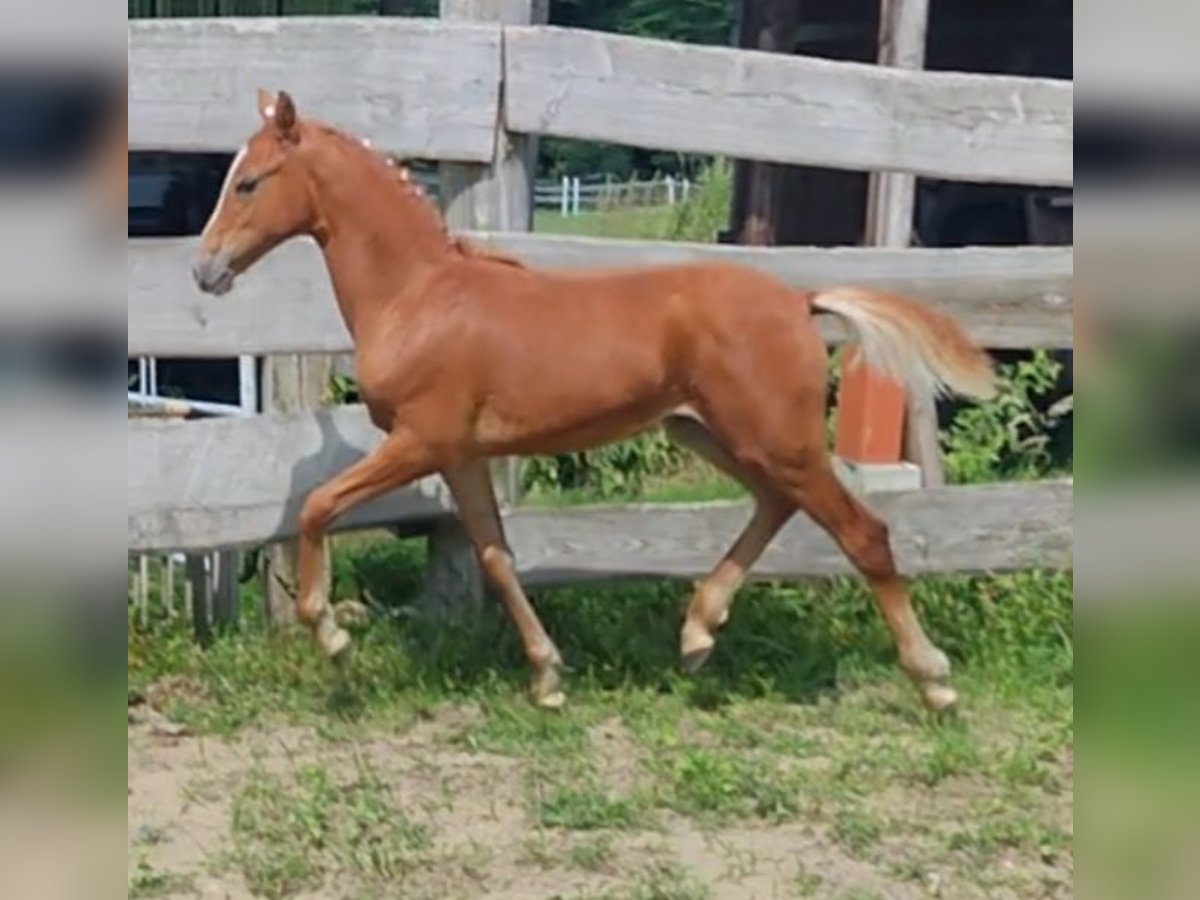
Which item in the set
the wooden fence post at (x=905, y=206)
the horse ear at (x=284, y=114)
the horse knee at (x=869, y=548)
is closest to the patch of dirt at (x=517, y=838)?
the horse knee at (x=869, y=548)

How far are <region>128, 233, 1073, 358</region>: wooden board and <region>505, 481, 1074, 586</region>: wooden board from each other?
50 cm

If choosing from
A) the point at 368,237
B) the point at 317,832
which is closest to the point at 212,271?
the point at 368,237

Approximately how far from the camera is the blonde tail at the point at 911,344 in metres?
4.40

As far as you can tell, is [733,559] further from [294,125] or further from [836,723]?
[294,125]

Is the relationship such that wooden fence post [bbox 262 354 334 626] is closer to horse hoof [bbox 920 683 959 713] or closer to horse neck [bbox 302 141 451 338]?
horse neck [bbox 302 141 451 338]

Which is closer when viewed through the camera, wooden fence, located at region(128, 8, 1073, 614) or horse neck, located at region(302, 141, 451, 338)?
horse neck, located at region(302, 141, 451, 338)

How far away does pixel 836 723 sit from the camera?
4551 mm

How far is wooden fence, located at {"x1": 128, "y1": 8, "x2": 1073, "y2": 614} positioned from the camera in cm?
477

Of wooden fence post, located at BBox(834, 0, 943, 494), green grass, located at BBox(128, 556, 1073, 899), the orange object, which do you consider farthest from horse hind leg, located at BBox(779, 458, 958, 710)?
the orange object

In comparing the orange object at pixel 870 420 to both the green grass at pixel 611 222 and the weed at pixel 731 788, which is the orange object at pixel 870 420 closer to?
the weed at pixel 731 788

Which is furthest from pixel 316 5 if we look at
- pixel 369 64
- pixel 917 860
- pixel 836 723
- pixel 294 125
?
pixel 917 860

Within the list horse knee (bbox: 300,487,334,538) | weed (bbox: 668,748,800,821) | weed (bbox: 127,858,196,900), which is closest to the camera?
weed (bbox: 127,858,196,900)

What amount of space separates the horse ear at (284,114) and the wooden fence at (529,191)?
59 centimetres

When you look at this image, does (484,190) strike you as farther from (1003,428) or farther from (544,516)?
(1003,428)
